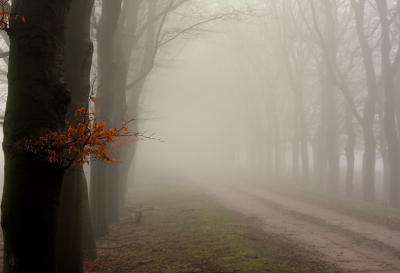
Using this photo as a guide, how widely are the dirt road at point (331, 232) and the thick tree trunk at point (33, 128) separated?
232 inches

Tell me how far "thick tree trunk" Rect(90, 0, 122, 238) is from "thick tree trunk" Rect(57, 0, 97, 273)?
3256 millimetres

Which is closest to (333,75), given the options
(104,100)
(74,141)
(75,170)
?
(104,100)

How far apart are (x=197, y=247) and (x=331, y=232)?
15.7 feet

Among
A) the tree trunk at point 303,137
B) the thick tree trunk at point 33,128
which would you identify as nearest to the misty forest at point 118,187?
the thick tree trunk at point 33,128

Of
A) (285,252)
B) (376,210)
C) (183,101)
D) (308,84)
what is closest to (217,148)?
(183,101)

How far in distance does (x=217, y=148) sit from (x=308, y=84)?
27.1m

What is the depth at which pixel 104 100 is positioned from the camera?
9.59 meters

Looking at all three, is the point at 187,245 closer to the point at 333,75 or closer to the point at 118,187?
the point at 118,187

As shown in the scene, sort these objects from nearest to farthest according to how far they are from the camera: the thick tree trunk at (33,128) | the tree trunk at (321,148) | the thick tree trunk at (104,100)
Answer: the thick tree trunk at (33,128), the thick tree trunk at (104,100), the tree trunk at (321,148)

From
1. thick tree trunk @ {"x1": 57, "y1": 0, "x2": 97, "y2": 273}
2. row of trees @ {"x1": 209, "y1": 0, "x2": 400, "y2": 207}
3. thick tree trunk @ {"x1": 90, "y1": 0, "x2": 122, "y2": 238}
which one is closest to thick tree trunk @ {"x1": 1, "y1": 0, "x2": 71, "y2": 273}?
thick tree trunk @ {"x1": 57, "y1": 0, "x2": 97, "y2": 273}

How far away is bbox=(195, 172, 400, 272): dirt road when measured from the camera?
698 cm

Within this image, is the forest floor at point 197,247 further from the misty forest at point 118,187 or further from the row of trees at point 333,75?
the row of trees at point 333,75

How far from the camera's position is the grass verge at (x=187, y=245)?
6340 mm

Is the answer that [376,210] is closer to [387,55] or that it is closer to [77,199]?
[387,55]
